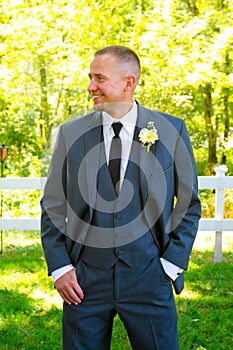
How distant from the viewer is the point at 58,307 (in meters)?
4.74

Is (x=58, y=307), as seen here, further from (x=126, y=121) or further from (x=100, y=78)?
(x=100, y=78)

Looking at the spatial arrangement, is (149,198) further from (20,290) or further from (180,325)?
(20,290)

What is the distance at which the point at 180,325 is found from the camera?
436cm

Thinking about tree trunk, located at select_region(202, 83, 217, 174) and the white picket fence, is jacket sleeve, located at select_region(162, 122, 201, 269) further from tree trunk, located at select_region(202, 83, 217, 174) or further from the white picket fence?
tree trunk, located at select_region(202, 83, 217, 174)

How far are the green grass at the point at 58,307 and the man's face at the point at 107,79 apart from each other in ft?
7.05

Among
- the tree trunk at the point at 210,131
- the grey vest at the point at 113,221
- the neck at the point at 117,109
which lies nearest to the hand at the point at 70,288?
the grey vest at the point at 113,221

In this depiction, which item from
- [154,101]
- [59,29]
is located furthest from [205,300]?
[59,29]

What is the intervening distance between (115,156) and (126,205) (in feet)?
0.71

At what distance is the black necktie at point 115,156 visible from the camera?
241 centimetres

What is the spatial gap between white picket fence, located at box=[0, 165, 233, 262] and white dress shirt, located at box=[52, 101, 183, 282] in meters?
3.92

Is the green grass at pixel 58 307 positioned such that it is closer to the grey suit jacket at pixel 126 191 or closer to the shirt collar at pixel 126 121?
the grey suit jacket at pixel 126 191

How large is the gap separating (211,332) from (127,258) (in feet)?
7.08

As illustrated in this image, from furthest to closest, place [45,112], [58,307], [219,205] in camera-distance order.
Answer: [45,112], [219,205], [58,307]

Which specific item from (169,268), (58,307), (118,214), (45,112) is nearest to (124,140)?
(118,214)
